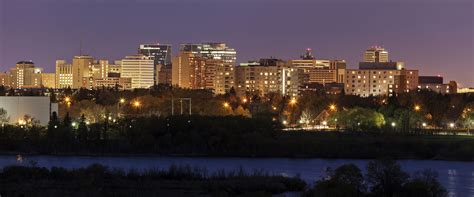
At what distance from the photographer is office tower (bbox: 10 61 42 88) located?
112375 mm

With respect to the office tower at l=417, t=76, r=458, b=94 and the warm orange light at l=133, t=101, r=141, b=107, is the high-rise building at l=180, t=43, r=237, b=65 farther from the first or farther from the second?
the warm orange light at l=133, t=101, r=141, b=107

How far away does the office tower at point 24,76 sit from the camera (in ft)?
369

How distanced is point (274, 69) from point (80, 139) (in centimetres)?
5519

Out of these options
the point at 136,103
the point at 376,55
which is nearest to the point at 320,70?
the point at 376,55

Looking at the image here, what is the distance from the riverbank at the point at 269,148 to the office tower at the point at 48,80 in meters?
80.9

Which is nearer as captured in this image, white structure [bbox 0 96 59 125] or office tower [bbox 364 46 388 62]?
white structure [bbox 0 96 59 125]

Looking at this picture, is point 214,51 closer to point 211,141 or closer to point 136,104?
point 136,104

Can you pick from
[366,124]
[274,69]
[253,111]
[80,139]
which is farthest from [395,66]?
[80,139]

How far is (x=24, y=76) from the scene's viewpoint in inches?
4488

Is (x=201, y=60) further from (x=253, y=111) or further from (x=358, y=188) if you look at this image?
(x=358, y=188)

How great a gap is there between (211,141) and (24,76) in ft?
277

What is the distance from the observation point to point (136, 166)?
86.9 ft

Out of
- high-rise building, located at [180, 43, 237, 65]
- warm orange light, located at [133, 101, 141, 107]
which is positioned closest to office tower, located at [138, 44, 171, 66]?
high-rise building, located at [180, 43, 237, 65]

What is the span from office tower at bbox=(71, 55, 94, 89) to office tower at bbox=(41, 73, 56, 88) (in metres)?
2.65
